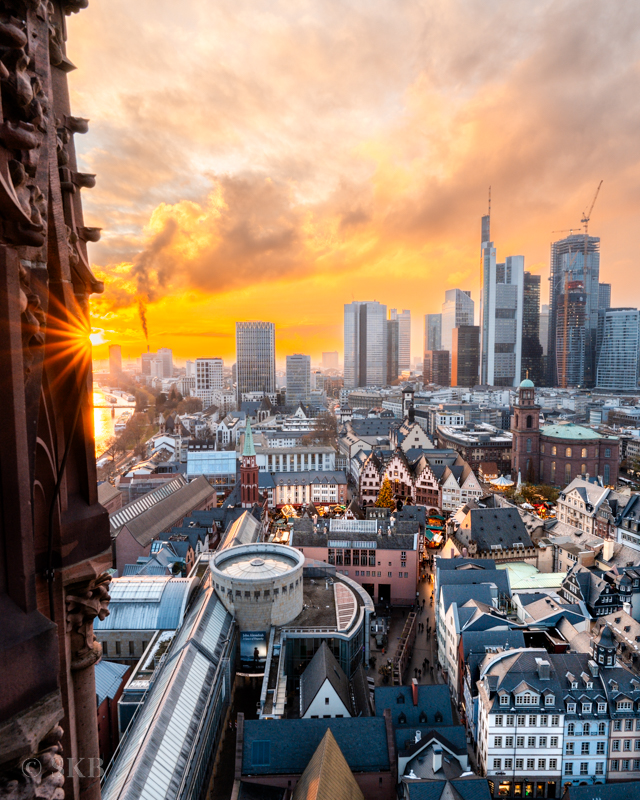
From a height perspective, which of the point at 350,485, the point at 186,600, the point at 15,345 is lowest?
the point at 350,485

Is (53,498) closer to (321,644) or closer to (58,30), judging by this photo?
(58,30)

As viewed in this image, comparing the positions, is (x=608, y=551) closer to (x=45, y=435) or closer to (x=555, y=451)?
(x=555, y=451)

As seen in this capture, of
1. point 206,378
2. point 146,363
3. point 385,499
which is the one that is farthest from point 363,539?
point 206,378

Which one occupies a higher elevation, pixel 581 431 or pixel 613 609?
pixel 581 431

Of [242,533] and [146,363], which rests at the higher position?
[146,363]

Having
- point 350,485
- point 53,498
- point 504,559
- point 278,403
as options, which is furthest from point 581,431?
point 278,403

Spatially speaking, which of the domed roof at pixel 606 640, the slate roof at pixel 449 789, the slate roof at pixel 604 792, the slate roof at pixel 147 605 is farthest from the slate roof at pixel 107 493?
the slate roof at pixel 604 792
